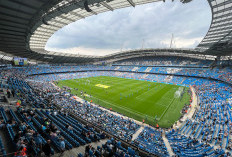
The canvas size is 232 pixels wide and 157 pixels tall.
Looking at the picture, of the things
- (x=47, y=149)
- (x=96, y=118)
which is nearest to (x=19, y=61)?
(x=96, y=118)

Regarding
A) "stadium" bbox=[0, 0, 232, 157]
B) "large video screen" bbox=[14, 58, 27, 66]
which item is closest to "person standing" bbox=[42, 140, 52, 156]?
"stadium" bbox=[0, 0, 232, 157]

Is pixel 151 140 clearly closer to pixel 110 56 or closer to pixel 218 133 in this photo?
pixel 218 133

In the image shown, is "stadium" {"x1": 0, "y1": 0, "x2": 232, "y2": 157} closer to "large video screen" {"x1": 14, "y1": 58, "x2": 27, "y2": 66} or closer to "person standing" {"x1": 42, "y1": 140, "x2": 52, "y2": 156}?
"person standing" {"x1": 42, "y1": 140, "x2": 52, "y2": 156}

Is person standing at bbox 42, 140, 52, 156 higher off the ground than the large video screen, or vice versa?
the large video screen

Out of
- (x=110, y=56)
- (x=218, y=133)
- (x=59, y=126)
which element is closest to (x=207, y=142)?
(x=218, y=133)

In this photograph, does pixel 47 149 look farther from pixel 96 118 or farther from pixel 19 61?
pixel 19 61

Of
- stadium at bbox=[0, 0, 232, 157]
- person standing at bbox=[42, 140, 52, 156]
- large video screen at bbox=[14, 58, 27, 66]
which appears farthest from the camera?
large video screen at bbox=[14, 58, 27, 66]

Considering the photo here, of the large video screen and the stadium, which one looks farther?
the large video screen

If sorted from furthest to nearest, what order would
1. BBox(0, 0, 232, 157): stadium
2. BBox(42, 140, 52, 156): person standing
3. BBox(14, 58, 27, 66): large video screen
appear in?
BBox(14, 58, 27, 66): large video screen < BBox(0, 0, 232, 157): stadium < BBox(42, 140, 52, 156): person standing

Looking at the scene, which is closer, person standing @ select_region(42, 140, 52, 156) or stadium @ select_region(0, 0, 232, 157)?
person standing @ select_region(42, 140, 52, 156)

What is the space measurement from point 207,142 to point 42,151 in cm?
1785

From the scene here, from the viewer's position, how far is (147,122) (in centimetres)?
1961

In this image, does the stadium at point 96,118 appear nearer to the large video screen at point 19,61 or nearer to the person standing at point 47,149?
the person standing at point 47,149

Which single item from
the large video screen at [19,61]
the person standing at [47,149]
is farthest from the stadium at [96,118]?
the large video screen at [19,61]
